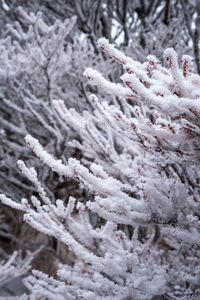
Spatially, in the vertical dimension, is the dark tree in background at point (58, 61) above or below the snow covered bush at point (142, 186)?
above

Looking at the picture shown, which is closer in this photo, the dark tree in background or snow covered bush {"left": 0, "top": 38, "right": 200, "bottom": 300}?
snow covered bush {"left": 0, "top": 38, "right": 200, "bottom": 300}

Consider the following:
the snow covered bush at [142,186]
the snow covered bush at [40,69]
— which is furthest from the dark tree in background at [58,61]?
the snow covered bush at [142,186]

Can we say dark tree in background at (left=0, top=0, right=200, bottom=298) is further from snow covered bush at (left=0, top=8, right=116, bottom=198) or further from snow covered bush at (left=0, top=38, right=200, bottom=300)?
snow covered bush at (left=0, top=38, right=200, bottom=300)

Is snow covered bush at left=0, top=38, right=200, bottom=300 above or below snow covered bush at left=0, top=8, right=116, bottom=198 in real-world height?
below

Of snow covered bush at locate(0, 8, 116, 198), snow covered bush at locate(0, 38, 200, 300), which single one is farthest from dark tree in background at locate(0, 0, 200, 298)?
snow covered bush at locate(0, 38, 200, 300)

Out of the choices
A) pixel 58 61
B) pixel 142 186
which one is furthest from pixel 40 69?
pixel 142 186

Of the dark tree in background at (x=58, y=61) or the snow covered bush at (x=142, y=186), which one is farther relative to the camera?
the dark tree in background at (x=58, y=61)

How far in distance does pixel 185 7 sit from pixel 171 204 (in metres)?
1.96

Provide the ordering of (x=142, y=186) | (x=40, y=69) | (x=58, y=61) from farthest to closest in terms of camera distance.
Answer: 1. (x=40, y=69)
2. (x=58, y=61)
3. (x=142, y=186)

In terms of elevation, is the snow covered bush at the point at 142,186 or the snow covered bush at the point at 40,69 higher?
the snow covered bush at the point at 40,69

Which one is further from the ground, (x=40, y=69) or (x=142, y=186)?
(x=40, y=69)

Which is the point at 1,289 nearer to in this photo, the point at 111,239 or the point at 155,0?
the point at 111,239

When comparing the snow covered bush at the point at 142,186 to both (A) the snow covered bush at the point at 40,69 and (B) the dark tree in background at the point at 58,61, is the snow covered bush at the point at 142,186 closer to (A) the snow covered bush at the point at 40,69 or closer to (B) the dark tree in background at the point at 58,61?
(B) the dark tree in background at the point at 58,61

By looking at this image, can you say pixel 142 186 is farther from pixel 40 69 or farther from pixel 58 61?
pixel 40 69
